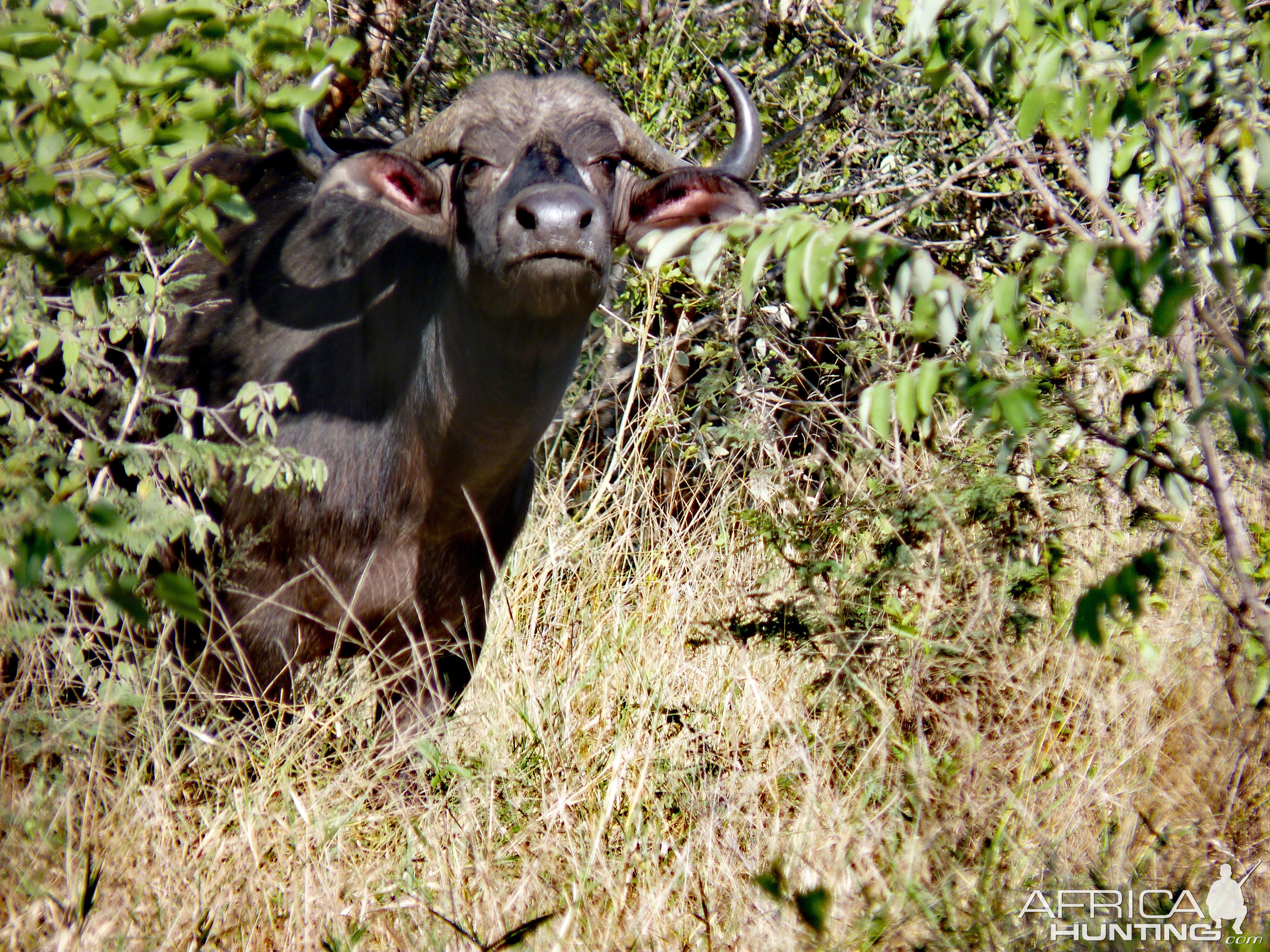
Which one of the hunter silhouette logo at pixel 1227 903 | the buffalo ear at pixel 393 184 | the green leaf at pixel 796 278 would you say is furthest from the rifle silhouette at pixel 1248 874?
the buffalo ear at pixel 393 184

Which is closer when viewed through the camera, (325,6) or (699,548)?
(325,6)

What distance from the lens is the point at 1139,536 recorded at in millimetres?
4148

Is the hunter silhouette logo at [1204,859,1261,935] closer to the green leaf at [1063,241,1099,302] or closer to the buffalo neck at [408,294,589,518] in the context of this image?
the green leaf at [1063,241,1099,302]

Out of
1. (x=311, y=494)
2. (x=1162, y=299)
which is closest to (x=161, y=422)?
(x=311, y=494)

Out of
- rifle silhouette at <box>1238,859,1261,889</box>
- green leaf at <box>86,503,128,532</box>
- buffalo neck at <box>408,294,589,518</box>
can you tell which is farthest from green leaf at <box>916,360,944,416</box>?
buffalo neck at <box>408,294,589,518</box>

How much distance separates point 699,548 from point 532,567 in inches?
27.2

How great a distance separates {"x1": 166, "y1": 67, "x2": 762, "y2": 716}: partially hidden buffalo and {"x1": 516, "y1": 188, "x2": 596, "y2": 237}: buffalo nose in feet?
0.38

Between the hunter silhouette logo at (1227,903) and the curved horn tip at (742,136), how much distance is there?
101 inches

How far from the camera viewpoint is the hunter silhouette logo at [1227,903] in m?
2.38

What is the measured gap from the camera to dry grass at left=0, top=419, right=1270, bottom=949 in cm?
241

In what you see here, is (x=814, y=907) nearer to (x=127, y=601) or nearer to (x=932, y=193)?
(x=127, y=601)

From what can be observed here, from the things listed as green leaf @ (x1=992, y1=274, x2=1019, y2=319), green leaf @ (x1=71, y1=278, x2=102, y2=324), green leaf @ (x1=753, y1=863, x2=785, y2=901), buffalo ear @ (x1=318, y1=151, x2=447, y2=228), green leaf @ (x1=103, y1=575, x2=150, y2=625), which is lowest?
green leaf @ (x1=753, y1=863, x2=785, y2=901)

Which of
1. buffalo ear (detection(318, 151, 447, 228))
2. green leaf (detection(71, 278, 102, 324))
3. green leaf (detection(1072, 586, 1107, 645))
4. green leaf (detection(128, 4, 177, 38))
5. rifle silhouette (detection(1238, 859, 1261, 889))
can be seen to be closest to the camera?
green leaf (detection(128, 4, 177, 38))

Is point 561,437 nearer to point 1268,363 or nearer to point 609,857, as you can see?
point 609,857
